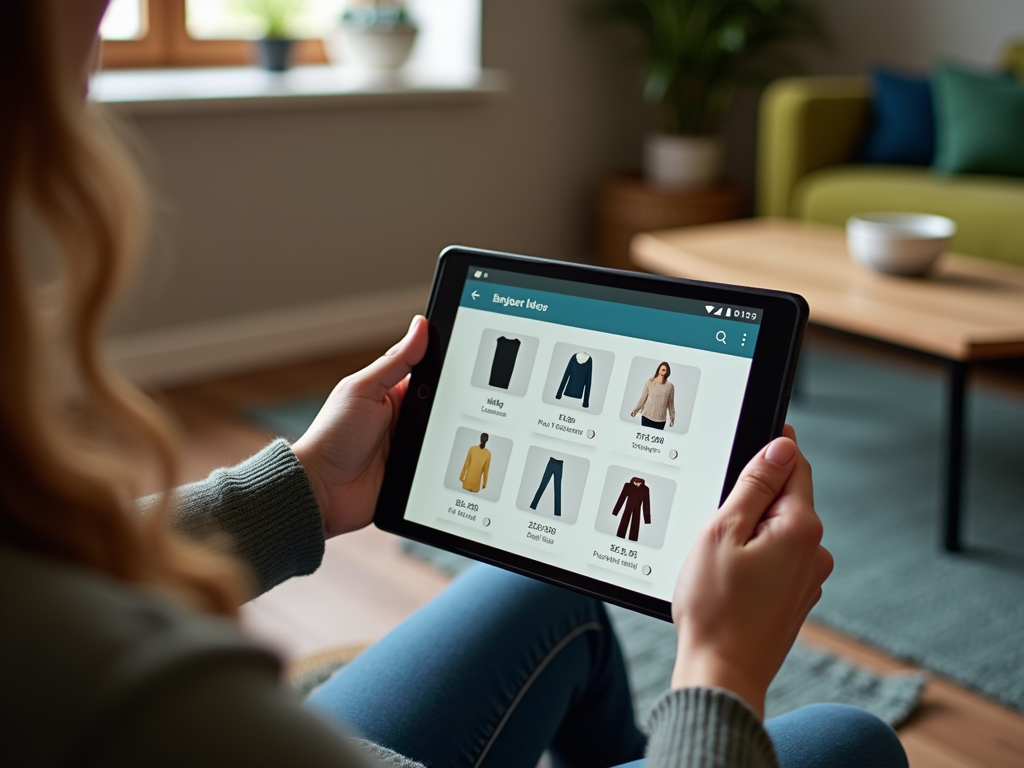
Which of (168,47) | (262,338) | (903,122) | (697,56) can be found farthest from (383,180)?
(903,122)

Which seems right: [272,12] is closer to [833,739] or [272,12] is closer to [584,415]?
[584,415]

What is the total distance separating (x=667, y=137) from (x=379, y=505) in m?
3.18

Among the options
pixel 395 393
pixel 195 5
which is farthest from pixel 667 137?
pixel 395 393

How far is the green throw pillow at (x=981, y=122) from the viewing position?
10.4ft

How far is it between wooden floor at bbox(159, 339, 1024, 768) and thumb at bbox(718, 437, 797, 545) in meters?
0.68

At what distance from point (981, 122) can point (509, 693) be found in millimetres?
2917

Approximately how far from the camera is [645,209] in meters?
3.72

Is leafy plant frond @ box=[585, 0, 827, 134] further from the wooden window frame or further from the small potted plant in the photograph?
the wooden window frame

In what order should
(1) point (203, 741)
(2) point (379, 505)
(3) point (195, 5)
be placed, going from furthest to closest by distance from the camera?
(3) point (195, 5) → (2) point (379, 505) → (1) point (203, 741)

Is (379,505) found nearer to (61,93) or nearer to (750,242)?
(61,93)

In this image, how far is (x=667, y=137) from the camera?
383 cm

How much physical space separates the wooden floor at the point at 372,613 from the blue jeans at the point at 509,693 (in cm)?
34

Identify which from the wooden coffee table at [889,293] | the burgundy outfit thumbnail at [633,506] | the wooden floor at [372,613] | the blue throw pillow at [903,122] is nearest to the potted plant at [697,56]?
the blue throw pillow at [903,122]

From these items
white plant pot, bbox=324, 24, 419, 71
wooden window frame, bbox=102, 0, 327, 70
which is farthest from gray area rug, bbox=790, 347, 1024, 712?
wooden window frame, bbox=102, 0, 327, 70
